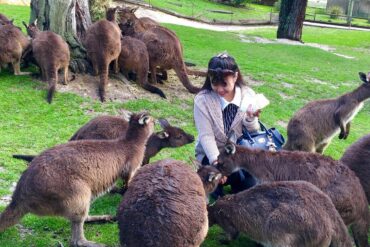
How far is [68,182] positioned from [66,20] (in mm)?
4837

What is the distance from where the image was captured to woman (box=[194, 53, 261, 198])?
5125 mm

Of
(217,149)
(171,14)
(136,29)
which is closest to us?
(217,149)

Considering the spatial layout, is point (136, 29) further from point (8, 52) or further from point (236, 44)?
point (236, 44)

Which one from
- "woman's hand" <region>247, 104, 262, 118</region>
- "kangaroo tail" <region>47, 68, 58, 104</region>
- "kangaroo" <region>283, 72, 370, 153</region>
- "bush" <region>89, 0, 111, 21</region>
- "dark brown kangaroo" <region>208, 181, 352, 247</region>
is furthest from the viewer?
"bush" <region>89, 0, 111, 21</region>

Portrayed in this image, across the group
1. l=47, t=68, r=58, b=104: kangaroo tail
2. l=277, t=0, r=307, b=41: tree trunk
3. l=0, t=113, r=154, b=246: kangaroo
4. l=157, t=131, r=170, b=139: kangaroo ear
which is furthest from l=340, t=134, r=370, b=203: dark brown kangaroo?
l=277, t=0, r=307, b=41: tree trunk

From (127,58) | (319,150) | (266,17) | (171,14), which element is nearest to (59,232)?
(319,150)

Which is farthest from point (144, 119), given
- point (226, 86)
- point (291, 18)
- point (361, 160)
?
point (291, 18)

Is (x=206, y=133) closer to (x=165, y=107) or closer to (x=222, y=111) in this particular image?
(x=222, y=111)

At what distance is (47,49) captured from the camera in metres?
7.60

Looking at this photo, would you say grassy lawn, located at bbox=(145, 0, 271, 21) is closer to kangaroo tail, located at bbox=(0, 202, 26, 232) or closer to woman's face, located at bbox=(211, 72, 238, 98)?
woman's face, located at bbox=(211, 72, 238, 98)

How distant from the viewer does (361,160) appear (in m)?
4.99

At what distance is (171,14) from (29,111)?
21432mm

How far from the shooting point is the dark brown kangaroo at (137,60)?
324 inches

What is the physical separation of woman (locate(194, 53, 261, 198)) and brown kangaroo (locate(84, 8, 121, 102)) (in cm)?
280
